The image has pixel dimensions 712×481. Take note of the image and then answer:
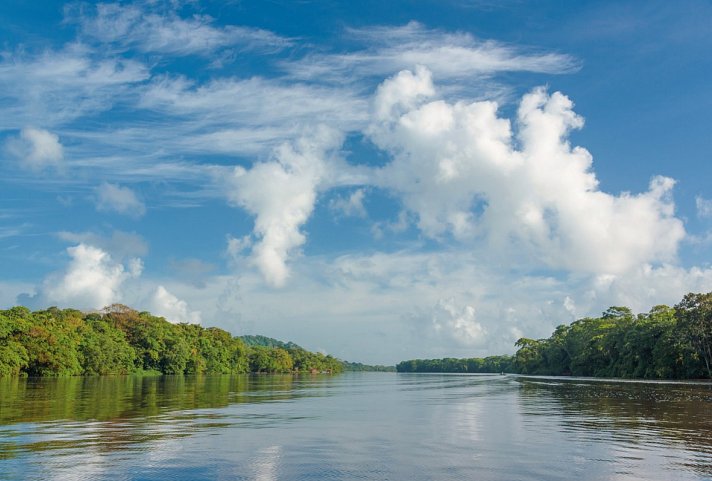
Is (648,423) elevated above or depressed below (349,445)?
below

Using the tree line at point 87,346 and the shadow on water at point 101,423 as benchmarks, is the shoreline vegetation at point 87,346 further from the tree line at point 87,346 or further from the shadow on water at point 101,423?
the shadow on water at point 101,423

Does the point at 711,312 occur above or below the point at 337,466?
above

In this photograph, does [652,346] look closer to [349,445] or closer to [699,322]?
[699,322]

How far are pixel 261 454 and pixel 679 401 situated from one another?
38.5 metres

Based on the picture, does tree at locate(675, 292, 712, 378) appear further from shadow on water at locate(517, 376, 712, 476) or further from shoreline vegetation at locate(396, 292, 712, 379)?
shadow on water at locate(517, 376, 712, 476)

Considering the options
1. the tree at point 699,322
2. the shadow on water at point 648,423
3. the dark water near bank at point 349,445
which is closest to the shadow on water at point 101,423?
the dark water near bank at point 349,445

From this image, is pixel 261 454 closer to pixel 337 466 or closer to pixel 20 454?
pixel 337 466

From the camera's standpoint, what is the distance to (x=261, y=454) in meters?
20.8

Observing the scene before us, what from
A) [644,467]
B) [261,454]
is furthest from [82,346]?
[644,467]

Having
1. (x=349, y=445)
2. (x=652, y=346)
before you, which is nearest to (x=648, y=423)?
(x=349, y=445)

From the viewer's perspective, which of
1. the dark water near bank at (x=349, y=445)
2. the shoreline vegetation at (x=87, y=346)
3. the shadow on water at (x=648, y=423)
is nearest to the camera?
the dark water near bank at (x=349, y=445)

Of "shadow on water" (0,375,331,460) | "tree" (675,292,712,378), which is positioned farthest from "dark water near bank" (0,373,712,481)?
"tree" (675,292,712,378)

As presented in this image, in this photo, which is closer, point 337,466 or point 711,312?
point 337,466

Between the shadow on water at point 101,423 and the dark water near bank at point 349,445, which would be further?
the shadow on water at point 101,423
